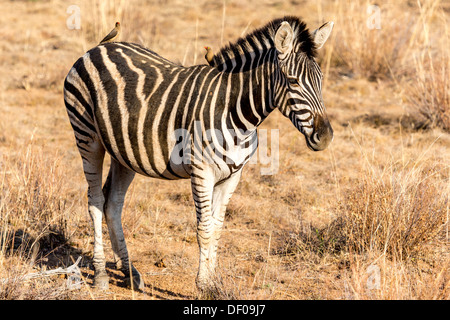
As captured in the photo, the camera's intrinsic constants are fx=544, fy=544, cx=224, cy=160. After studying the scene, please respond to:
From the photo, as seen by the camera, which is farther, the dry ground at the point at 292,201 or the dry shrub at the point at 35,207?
the dry shrub at the point at 35,207

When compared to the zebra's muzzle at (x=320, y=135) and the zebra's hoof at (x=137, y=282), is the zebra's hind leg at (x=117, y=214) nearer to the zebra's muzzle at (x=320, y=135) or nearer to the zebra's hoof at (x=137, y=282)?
the zebra's hoof at (x=137, y=282)

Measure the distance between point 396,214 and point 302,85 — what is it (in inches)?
68.9

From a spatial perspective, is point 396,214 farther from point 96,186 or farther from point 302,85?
point 96,186

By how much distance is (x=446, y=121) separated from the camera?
850 cm

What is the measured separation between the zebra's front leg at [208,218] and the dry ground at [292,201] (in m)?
0.17

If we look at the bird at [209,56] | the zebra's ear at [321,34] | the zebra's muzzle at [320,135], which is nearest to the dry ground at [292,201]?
the zebra's muzzle at [320,135]

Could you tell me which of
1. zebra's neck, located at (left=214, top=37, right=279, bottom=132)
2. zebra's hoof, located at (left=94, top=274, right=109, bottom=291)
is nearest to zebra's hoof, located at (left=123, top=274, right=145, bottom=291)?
zebra's hoof, located at (left=94, top=274, right=109, bottom=291)

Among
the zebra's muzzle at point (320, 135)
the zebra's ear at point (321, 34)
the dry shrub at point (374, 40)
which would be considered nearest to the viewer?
the zebra's muzzle at point (320, 135)

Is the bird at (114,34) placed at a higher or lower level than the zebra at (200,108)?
higher

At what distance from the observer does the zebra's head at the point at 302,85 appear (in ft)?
12.9

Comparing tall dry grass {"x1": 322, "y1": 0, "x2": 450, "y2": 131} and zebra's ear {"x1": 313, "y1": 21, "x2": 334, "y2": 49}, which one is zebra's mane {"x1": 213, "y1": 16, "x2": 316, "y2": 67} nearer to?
zebra's ear {"x1": 313, "y1": 21, "x2": 334, "y2": 49}

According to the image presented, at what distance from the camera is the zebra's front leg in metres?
4.28

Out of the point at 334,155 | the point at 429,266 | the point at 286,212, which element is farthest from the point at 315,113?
the point at 334,155
